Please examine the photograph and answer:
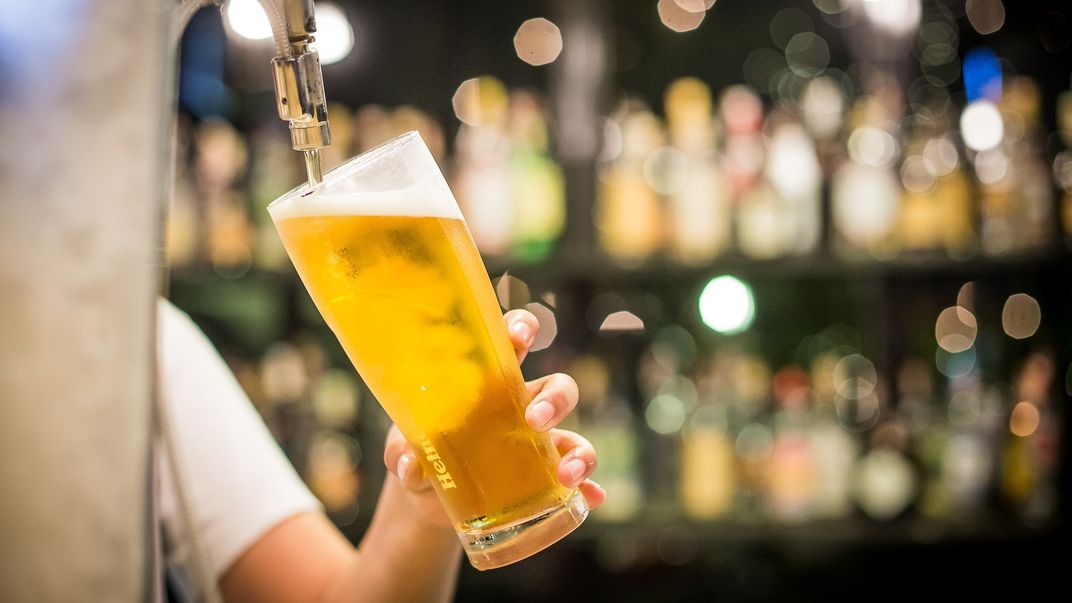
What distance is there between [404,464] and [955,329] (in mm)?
2037

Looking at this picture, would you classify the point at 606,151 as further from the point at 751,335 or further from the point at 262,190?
the point at 262,190

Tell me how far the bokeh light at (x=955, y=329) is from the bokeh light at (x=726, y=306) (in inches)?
19.3

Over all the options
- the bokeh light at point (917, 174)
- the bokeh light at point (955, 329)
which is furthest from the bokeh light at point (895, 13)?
the bokeh light at point (955, 329)

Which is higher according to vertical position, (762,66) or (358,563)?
(762,66)

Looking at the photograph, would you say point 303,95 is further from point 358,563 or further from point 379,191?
point 358,563

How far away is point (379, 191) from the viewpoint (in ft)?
2.21

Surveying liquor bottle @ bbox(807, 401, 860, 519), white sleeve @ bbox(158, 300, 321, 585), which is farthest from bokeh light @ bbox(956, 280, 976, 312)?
white sleeve @ bbox(158, 300, 321, 585)

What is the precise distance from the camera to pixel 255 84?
2791mm

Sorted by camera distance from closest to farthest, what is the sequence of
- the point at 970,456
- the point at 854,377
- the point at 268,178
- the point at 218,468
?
the point at 218,468 < the point at 970,456 < the point at 854,377 < the point at 268,178

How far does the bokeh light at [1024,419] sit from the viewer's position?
216 cm

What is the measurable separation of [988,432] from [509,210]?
4.06 feet

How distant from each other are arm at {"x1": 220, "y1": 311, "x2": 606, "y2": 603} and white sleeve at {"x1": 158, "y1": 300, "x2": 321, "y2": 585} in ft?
0.07

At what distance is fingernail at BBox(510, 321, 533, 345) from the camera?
78 centimetres

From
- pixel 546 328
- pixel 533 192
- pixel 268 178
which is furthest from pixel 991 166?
pixel 268 178
